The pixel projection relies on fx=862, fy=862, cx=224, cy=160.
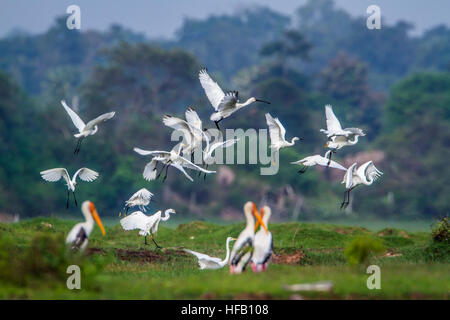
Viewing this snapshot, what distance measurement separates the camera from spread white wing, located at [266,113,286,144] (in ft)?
58.5

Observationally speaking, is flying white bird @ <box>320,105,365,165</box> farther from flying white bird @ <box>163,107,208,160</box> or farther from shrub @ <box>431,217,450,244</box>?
shrub @ <box>431,217,450,244</box>

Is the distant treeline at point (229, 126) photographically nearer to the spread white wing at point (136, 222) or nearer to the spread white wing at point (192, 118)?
the spread white wing at point (192, 118)

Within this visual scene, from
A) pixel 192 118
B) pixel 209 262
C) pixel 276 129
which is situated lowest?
pixel 209 262

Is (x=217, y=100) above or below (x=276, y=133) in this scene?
above

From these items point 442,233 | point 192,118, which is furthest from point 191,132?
point 442,233

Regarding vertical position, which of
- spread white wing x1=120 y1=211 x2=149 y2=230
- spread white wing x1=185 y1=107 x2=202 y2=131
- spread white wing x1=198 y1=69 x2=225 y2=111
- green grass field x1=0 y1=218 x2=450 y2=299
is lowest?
green grass field x1=0 y1=218 x2=450 y2=299

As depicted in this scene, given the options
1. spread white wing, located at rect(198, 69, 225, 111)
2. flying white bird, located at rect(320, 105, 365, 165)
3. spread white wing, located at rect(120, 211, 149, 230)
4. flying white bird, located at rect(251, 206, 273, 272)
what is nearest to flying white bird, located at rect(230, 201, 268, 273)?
flying white bird, located at rect(251, 206, 273, 272)

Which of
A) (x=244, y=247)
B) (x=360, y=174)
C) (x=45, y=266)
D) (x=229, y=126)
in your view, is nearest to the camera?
(x=45, y=266)

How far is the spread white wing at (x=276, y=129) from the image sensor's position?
58.5ft

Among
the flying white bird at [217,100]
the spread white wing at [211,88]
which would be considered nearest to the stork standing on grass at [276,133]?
the flying white bird at [217,100]

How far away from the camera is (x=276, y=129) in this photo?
18172mm

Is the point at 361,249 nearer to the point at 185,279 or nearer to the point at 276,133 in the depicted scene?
the point at 185,279
